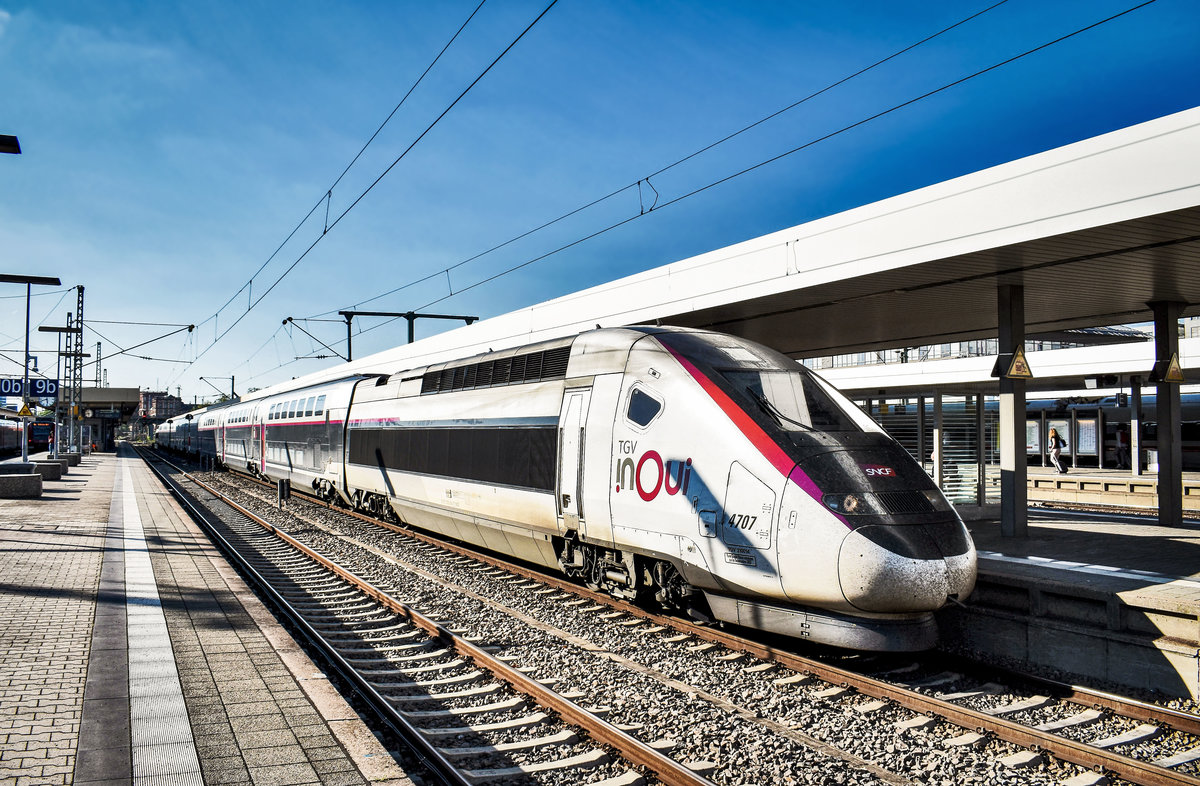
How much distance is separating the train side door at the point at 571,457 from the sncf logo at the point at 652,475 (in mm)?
840

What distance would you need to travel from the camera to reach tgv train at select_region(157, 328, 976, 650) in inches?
256

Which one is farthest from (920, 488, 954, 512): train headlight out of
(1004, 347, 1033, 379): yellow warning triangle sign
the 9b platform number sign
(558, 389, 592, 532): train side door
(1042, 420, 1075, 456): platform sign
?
(1042, 420, 1075, 456): platform sign

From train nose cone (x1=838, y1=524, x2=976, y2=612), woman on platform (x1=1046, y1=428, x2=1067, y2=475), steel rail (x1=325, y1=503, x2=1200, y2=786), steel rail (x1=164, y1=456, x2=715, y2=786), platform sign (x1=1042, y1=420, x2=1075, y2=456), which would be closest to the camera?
steel rail (x1=164, y1=456, x2=715, y2=786)

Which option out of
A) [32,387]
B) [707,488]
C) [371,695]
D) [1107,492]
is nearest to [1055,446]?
[1107,492]

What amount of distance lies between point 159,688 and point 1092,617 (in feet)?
26.6

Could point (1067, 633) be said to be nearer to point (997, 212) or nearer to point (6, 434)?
point (997, 212)

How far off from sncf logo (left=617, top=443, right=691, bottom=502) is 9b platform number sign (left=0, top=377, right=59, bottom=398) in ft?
74.6

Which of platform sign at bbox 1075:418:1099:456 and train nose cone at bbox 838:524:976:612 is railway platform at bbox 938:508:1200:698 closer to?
train nose cone at bbox 838:524:976:612

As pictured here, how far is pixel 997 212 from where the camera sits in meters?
8.91

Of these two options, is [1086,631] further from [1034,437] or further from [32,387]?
[1034,437]

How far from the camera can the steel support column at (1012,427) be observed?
11023 millimetres

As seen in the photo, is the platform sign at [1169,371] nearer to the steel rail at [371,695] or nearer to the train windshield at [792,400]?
the train windshield at [792,400]

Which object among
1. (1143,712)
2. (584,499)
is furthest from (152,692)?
(1143,712)

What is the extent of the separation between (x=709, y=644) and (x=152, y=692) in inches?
188
